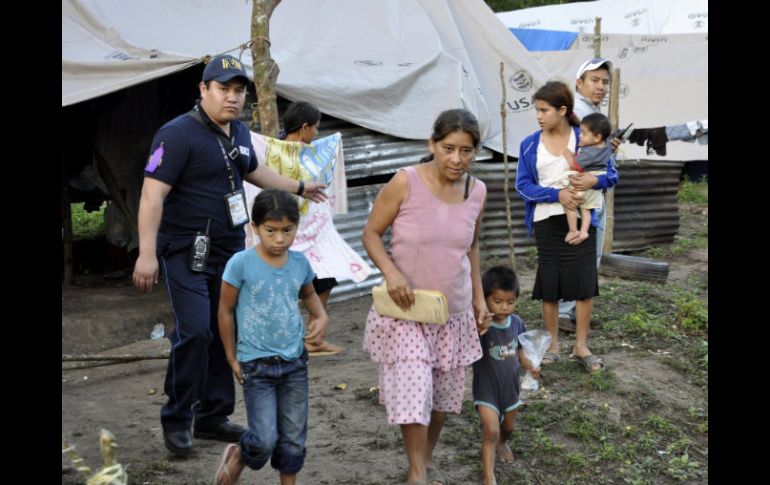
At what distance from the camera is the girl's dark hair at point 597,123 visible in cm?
549

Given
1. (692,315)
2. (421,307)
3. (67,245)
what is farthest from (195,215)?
(67,245)

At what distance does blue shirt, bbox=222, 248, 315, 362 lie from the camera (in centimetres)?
365

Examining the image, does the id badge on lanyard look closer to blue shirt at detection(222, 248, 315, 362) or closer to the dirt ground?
blue shirt at detection(222, 248, 315, 362)

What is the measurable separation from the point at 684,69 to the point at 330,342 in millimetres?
11562

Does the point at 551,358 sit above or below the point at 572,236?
below

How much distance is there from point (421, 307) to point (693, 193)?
39.8ft

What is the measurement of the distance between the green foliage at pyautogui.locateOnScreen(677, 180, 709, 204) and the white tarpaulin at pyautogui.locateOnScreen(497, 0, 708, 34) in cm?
426

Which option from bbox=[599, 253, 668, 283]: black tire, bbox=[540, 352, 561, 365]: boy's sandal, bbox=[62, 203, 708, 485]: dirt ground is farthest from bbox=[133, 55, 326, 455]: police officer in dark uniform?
bbox=[599, 253, 668, 283]: black tire

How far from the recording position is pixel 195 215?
418 cm

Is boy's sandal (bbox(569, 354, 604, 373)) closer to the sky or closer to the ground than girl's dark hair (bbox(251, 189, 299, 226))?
closer to the ground

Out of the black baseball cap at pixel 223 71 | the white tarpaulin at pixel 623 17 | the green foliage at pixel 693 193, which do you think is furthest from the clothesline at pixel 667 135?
the black baseball cap at pixel 223 71

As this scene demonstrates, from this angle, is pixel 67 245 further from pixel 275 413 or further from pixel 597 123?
pixel 275 413

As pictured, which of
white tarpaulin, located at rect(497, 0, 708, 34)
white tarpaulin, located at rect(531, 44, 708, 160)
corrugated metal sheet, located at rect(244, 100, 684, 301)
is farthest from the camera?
white tarpaulin, located at rect(497, 0, 708, 34)

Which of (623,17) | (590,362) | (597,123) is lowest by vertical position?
(590,362)
